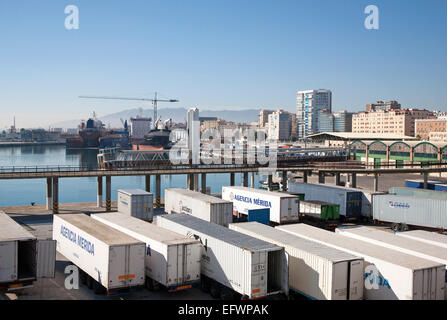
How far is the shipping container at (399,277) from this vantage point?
17.1 meters

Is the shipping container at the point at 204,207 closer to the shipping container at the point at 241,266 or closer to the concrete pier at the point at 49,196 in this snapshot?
the shipping container at the point at 241,266

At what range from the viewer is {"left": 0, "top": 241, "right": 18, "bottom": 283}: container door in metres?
18.3

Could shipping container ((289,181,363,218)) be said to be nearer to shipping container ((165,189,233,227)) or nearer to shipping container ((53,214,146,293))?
shipping container ((165,189,233,227))

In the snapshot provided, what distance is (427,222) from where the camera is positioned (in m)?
34.2

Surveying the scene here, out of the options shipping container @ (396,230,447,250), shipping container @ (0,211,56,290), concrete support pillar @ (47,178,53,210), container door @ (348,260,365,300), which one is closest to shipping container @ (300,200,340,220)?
shipping container @ (396,230,447,250)

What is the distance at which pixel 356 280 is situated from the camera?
17984mm

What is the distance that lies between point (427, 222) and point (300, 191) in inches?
535

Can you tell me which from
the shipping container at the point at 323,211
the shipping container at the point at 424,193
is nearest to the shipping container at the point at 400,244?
the shipping container at the point at 323,211

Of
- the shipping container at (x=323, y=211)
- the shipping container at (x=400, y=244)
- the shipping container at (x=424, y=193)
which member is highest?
the shipping container at (x=424, y=193)

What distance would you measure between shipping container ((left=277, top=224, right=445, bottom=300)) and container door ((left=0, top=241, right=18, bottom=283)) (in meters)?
15.2

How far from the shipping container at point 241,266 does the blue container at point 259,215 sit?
11.6m

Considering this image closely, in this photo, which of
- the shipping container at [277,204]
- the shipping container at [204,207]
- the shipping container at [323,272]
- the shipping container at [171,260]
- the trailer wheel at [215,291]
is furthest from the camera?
the shipping container at [277,204]

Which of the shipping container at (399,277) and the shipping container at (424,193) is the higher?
the shipping container at (424,193)

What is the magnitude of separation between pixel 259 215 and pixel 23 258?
17.6 metres
